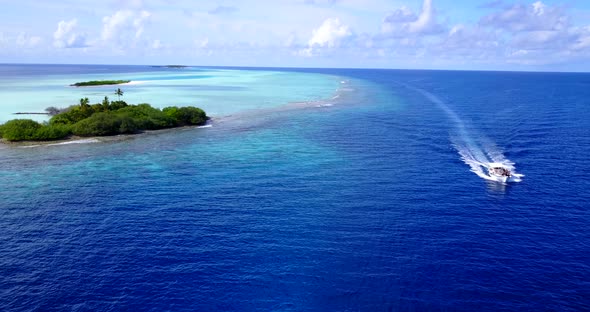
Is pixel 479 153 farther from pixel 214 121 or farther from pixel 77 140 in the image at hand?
pixel 77 140

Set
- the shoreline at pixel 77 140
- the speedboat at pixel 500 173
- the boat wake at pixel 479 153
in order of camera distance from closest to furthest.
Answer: the speedboat at pixel 500 173, the boat wake at pixel 479 153, the shoreline at pixel 77 140

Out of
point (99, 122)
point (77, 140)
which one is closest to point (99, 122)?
point (99, 122)

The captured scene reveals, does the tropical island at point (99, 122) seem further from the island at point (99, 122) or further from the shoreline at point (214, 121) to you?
the shoreline at point (214, 121)

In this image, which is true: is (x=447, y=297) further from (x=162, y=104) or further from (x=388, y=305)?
(x=162, y=104)

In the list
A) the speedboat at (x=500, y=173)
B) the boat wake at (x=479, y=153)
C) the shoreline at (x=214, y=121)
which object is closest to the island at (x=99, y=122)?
the shoreline at (x=214, y=121)

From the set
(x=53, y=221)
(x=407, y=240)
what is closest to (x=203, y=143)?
(x=53, y=221)

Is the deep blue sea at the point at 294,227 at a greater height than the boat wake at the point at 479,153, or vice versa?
the boat wake at the point at 479,153
